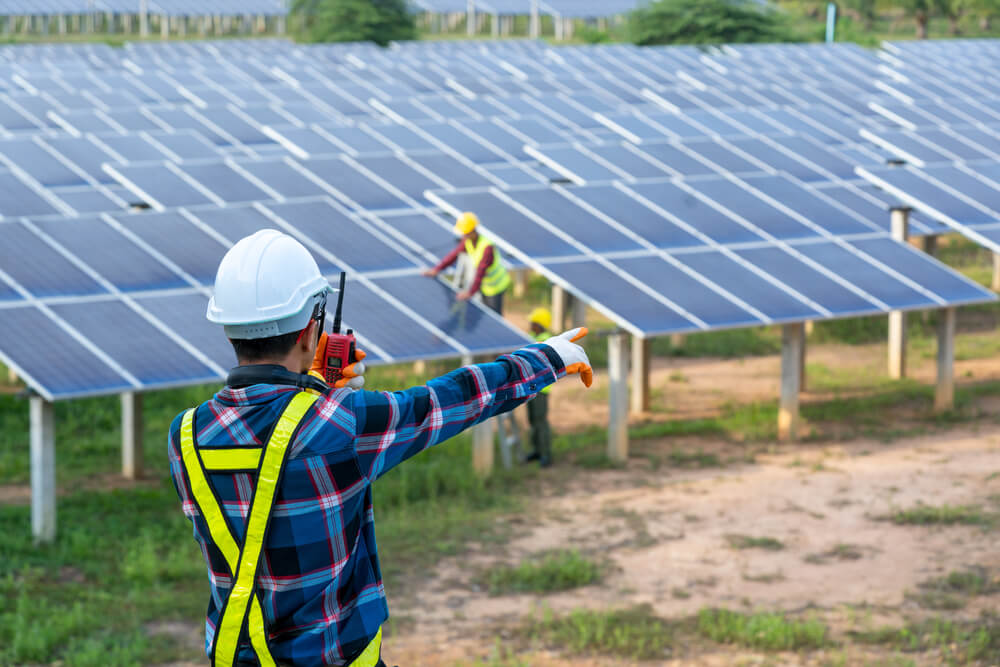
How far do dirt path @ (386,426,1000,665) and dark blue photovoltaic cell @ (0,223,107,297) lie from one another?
4.32 meters

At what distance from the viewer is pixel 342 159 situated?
1822cm

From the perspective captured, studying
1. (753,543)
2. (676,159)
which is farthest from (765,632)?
(676,159)

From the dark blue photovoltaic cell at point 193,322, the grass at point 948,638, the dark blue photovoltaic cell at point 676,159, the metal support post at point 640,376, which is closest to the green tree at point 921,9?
the dark blue photovoltaic cell at point 676,159

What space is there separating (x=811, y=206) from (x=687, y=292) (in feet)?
11.1

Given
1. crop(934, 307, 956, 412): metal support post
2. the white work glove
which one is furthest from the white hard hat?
crop(934, 307, 956, 412): metal support post

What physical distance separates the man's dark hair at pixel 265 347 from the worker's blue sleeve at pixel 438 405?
0.24 m

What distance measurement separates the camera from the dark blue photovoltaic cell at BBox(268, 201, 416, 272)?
1370cm

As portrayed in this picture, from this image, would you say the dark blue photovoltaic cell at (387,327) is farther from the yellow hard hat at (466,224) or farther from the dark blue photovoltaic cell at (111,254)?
the dark blue photovoltaic cell at (111,254)

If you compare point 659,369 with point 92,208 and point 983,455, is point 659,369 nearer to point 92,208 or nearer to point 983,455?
point 983,455

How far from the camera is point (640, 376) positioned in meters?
16.4

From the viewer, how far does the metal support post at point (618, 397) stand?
1399 cm

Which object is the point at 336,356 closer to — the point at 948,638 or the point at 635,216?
the point at 948,638

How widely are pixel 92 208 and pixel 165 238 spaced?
162 inches

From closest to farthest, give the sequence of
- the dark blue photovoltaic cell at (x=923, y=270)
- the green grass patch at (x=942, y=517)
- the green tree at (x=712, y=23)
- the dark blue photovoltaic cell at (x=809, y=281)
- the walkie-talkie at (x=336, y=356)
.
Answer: the walkie-talkie at (x=336, y=356) < the green grass patch at (x=942, y=517) < the dark blue photovoltaic cell at (x=809, y=281) < the dark blue photovoltaic cell at (x=923, y=270) < the green tree at (x=712, y=23)
